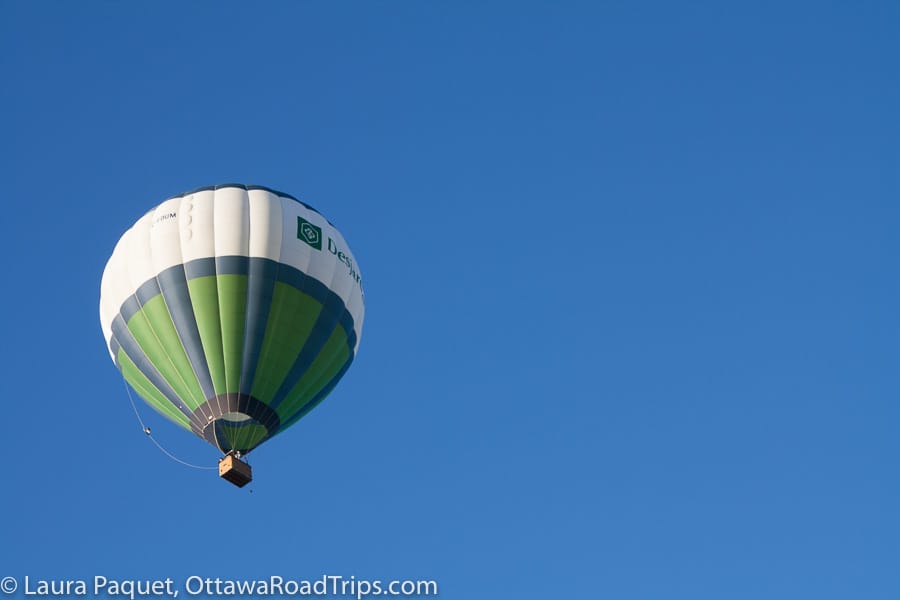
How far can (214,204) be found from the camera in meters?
32.1

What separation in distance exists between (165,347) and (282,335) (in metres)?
2.40

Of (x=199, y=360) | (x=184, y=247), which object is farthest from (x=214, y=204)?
(x=199, y=360)

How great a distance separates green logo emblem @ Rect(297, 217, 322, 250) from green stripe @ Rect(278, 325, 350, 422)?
183cm

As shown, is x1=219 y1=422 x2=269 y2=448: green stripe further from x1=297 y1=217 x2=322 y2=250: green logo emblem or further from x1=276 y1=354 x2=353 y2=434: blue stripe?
x1=297 y1=217 x2=322 y2=250: green logo emblem

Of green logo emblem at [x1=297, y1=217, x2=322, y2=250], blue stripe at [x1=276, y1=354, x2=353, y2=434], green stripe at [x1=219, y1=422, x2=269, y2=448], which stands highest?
green logo emblem at [x1=297, y1=217, x2=322, y2=250]

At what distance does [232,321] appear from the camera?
30.8 metres

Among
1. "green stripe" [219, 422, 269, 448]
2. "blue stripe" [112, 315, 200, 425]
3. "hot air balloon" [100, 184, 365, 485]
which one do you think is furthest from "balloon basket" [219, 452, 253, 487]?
"blue stripe" [112, 315, 200, 425]

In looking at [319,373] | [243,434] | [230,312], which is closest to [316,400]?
[319,373]

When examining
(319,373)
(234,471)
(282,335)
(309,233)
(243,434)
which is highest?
(309,233)

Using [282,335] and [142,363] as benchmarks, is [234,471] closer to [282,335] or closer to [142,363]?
[282,335]

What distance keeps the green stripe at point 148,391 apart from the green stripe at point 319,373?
211cm

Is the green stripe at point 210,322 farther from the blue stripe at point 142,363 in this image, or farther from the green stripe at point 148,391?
the green stripe at point 148,391

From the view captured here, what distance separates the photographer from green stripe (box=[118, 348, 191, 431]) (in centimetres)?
3128

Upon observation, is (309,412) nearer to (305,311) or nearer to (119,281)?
(305,311)
